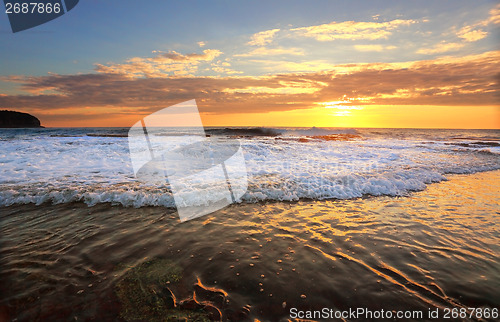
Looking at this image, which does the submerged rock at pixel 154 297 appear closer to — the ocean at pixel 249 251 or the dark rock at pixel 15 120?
the ocean at pixel 249 251

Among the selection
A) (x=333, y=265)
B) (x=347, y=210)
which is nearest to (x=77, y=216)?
(x=333, y=265)

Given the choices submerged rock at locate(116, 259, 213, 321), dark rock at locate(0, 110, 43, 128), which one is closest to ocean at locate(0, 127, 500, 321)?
submerged rock at locate(116, 259, 213, 321)

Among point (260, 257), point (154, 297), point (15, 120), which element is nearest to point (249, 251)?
point (260, 257)

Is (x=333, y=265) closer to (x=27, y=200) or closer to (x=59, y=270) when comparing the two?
(x=59, y=270)

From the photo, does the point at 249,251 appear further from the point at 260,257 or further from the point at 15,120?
the point at 15,120

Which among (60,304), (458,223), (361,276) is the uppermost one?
(60,304)

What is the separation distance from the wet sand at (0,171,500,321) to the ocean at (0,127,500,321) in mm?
24

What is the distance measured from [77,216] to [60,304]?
3586mm

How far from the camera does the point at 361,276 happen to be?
3697 millimetres

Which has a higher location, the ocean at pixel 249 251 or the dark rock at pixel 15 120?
the dark rock at pixel 15 120

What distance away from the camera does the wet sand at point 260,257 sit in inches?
125

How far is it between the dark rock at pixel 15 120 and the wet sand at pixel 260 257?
377ft

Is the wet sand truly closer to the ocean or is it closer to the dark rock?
the ocean

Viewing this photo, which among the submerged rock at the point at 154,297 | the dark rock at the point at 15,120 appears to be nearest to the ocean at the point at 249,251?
the submerged rock at the point at 154,297
